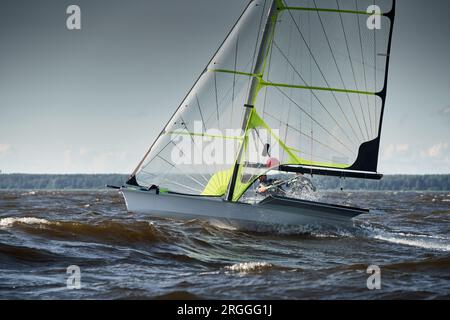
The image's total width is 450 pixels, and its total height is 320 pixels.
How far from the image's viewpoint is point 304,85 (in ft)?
63.1

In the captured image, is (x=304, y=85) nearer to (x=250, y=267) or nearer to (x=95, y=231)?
(x=95, y=231)

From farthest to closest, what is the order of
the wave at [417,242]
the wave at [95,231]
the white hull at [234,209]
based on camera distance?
1. the white hull at [234,209]
2. the wave at [95,231]
3. the wave at [417,242]

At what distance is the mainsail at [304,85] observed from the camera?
19.0 meters

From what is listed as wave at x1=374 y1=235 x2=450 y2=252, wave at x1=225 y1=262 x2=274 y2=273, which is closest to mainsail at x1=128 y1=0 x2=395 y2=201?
wave at x1=374 y1=235 x2=450 y2=252

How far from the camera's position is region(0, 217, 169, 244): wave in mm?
17188

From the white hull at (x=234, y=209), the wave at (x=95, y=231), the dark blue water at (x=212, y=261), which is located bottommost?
the dark blue water at (x=212, y=261)

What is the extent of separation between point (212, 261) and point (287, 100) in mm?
7218

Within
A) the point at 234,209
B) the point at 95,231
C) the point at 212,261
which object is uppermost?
the point at 234,209

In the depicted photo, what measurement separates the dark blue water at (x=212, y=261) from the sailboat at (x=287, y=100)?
163 cm

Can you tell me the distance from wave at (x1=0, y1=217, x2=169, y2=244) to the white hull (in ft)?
2.35

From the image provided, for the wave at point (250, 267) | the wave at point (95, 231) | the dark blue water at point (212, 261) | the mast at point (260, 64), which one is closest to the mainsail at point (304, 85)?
the mast at point (260, 64)

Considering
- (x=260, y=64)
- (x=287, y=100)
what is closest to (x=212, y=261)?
(x=287, y=100)

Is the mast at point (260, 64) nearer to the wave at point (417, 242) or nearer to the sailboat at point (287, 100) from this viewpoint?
the sailboat at point (287, 100)
